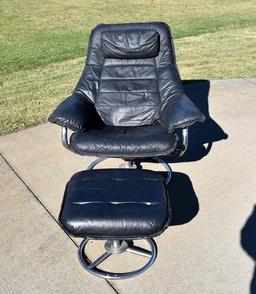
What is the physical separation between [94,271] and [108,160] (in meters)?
1.45

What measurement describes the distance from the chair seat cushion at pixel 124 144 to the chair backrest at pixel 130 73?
53cm

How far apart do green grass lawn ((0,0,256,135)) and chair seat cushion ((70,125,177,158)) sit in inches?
65.3

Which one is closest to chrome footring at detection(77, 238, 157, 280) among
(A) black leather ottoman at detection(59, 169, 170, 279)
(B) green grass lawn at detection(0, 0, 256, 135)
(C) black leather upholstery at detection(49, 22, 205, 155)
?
(A) black leather ottoman at detection(59, 169, 170, 279)

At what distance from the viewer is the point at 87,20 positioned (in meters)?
11.1

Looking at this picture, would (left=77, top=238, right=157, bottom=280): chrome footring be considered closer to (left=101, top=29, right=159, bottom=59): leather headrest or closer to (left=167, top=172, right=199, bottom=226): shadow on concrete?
(left=167, top=172, right=199, bottom=226): shadow on concrete

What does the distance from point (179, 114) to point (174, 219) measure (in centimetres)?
79

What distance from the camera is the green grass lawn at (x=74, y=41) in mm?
5805

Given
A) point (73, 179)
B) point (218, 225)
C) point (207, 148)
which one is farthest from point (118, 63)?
point (218, 225)

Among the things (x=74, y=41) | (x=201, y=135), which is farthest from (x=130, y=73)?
(x=74, y=41)

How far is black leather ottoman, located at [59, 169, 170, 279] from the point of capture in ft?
8.30

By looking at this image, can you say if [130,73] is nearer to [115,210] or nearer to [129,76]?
[129,76]

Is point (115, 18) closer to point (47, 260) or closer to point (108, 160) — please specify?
point (108, 160)

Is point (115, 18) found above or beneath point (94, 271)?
beneath

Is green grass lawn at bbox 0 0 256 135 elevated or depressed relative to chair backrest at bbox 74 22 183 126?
depressed
